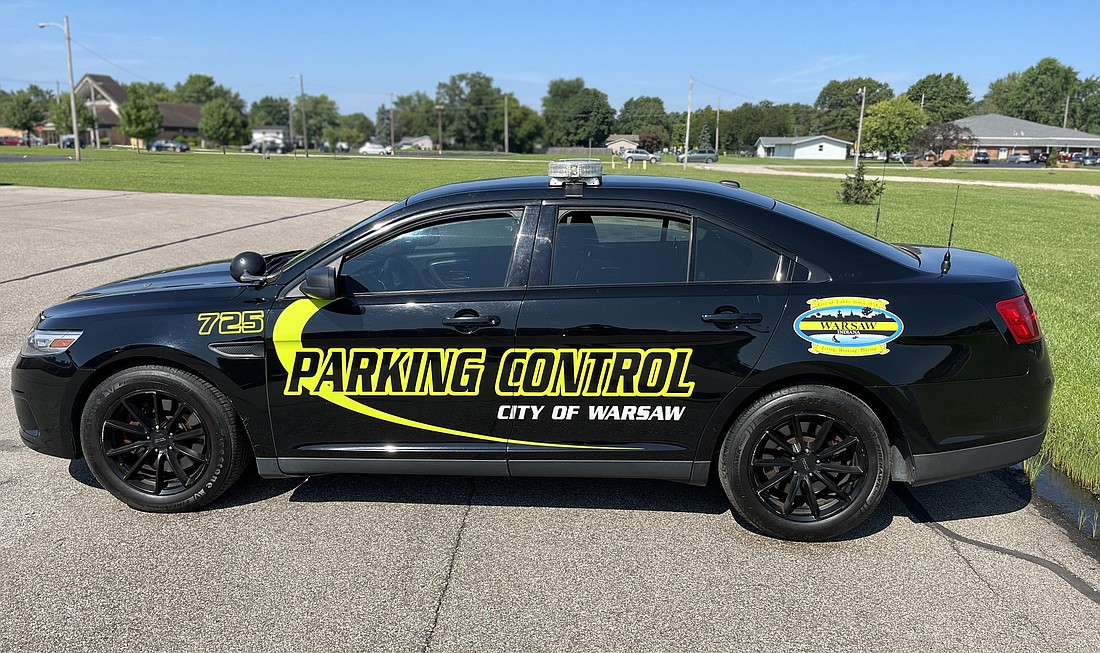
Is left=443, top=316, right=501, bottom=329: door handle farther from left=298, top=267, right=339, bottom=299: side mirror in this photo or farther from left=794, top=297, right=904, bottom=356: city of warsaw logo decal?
left=794, top=297, right=904, bottom=356: city of warsaw logo decal

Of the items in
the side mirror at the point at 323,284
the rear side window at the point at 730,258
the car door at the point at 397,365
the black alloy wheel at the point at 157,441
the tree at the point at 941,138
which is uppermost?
the tree at the point at 941,138

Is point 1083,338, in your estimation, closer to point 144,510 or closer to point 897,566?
point 897,566

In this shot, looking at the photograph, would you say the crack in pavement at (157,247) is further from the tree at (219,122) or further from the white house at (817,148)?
the white house at (817,148)

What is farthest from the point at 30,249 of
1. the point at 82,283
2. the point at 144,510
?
the point at 144,510


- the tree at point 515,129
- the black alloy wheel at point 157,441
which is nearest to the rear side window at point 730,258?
the black alloy wheel at point 157,441

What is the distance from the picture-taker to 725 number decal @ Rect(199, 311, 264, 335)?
12.4ft

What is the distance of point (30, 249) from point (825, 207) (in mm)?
19652

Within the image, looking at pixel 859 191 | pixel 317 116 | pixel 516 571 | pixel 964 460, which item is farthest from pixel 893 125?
pixel 317 116

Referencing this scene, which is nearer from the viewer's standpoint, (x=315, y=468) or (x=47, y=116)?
(x=315, y=468)

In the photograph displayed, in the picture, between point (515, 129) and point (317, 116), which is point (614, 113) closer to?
point (515, 129)

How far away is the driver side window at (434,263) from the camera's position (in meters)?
3.83

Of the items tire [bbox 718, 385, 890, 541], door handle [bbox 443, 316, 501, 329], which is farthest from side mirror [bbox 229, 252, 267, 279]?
tire [bbox 718, 385, 890, 541]

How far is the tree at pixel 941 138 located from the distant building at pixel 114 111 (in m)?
100

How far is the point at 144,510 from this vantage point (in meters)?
3.98
